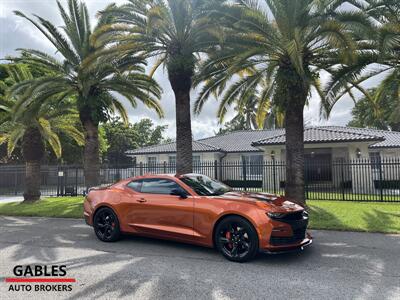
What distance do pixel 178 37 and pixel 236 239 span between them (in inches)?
340

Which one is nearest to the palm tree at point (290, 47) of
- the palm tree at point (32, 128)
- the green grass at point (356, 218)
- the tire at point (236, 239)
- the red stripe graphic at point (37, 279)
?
the green grass at point (356, 218)

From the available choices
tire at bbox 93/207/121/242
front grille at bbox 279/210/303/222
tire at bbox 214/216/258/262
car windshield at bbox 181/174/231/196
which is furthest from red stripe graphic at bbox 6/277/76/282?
front grille at bbox 279/210/303/222

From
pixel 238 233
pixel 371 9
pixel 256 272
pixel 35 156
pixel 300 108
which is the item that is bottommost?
pixel 256 272

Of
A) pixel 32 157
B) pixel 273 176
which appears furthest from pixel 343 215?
pixel 32 157

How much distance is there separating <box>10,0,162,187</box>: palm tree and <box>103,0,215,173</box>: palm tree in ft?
7.29

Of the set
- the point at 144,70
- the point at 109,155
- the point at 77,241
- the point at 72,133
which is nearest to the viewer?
the point at 77,241

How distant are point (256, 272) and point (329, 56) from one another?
877 centimetres

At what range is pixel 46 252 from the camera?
6758mm

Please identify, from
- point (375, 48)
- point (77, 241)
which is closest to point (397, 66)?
point (375, 48)

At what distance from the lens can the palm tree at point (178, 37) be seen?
1138cm

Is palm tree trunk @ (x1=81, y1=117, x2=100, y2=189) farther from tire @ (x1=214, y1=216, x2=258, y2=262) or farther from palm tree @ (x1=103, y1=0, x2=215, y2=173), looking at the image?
tire @ (x1=214, y1=216, x2=258, y2=262)

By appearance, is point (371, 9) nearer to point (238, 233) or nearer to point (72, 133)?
point (238, 233)

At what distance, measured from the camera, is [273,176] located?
21312 mm

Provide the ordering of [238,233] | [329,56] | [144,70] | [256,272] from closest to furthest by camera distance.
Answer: [256,272]
[238,233]
[329,56]
[144,70]
